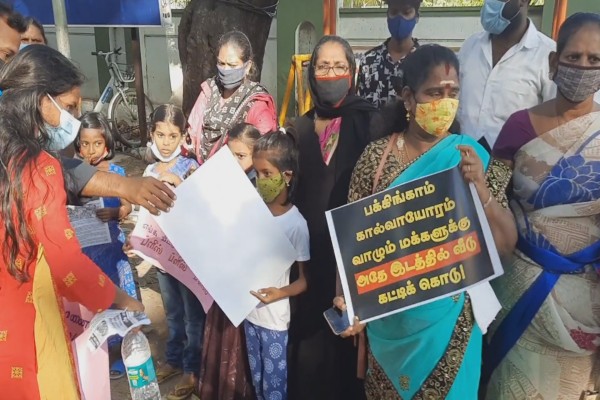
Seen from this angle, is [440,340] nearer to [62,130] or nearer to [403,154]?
[403,154]

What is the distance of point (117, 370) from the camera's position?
3.52 m

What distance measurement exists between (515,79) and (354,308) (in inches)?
59.2

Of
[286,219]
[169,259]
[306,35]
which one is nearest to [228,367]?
[169,259]

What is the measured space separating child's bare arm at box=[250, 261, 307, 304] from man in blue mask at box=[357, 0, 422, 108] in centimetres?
123

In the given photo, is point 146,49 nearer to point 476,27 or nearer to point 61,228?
point 476,27

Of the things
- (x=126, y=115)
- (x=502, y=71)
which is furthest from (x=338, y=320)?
(x=126, y=115)

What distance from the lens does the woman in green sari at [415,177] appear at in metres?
1.96

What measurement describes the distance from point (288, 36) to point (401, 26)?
5.94 metres

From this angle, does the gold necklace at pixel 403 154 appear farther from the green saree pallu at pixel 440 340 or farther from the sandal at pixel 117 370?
the sandal at pixel 117 370

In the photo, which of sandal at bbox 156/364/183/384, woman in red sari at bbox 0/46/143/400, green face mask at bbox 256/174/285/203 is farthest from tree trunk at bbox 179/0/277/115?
woman in red sari at bbox 0/46/143/400

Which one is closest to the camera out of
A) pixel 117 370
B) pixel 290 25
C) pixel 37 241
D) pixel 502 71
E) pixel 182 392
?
pixel 37 241

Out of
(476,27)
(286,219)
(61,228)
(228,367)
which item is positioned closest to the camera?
(61,228)

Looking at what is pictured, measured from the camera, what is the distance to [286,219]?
101 inches

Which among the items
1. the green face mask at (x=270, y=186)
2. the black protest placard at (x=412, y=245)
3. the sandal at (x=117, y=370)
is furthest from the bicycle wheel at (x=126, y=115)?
the black protest placard at (x=412, y=245)
